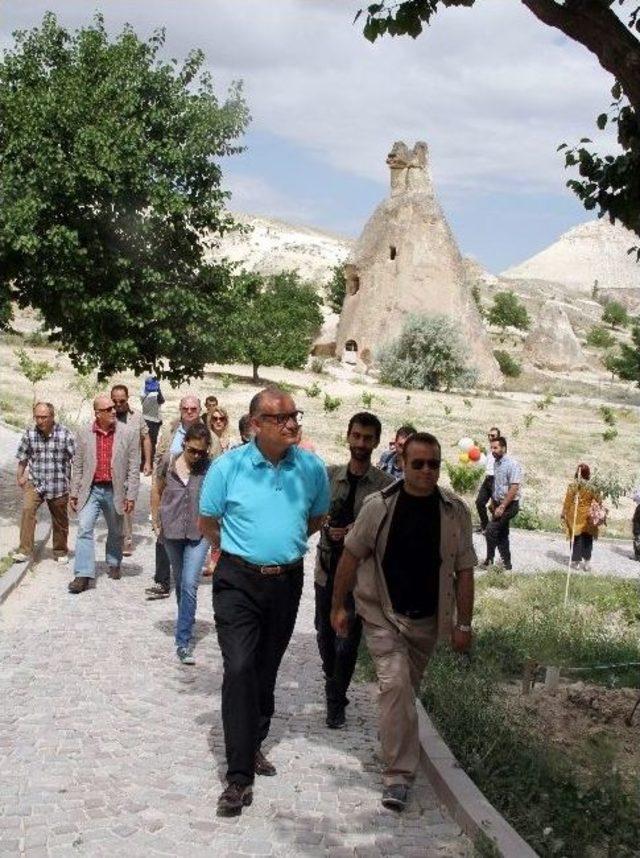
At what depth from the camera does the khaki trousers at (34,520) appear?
1028cm

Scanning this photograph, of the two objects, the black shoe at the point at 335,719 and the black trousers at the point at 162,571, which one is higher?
the black trousers at the point at 162,571

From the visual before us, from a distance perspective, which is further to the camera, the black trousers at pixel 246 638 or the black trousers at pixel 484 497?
the black trousers at pixel 484 497

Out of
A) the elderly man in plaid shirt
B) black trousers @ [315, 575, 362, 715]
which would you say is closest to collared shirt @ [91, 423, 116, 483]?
the elderly man in plaid shirt

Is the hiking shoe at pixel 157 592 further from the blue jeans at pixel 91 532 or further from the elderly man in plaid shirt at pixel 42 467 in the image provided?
the elderly man in plaid shirt at pixel 42 467

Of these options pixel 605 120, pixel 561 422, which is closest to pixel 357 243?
pixel 561 422

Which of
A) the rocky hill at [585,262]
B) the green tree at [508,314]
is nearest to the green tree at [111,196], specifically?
the green tree at [508,314]

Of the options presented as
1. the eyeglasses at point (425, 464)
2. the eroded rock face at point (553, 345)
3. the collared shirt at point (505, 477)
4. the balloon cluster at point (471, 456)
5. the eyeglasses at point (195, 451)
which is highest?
the eroded rock face at point (553, 345)

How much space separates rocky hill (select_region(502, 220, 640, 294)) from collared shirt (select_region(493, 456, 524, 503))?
157 meters

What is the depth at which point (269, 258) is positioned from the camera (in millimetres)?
104062

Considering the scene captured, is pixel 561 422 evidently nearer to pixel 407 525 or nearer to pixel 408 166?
pixel 408 166

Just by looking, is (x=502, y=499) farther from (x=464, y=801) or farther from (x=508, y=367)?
(x=508, y=367)

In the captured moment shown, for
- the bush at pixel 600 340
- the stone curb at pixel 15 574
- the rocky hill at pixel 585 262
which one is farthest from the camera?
the rocky hill at pixel 585 262

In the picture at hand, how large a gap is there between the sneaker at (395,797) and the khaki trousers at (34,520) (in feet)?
20.1

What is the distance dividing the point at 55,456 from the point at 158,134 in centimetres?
366
